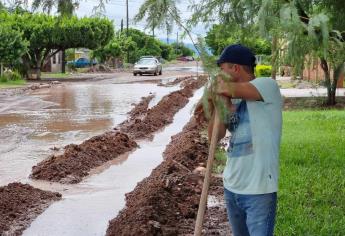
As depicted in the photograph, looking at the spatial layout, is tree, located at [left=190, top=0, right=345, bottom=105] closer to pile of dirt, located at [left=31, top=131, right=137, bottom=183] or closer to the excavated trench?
the excavated trench

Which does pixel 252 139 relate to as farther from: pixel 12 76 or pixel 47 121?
pixel 12 76

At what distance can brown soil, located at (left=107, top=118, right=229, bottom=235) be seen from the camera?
6.00 m

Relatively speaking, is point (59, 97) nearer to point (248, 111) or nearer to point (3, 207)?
point (3, 207)

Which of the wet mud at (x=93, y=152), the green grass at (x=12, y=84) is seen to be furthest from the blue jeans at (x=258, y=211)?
the green grass at (x=12, y=84)

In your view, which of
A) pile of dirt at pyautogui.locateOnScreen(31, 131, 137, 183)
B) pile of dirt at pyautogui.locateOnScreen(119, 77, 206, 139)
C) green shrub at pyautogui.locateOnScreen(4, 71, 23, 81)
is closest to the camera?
pile of dirt at pyautogui.locateOnScreen(31, 131, 137, 183)

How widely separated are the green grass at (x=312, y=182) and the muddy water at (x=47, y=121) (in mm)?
4134

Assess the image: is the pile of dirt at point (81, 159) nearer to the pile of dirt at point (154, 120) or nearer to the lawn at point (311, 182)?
the pile of dirt at point (154, 120)

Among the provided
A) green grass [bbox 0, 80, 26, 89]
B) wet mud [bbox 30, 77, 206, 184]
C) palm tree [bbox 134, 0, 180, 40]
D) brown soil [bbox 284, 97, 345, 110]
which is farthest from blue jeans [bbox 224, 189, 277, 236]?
green grass [bbox 0, 80, 26, 89]

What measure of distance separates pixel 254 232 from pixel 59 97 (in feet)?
78.3

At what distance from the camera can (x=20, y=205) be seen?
739cm

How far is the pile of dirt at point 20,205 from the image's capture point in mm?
6594

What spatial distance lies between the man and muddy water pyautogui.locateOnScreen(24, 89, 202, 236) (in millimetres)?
957

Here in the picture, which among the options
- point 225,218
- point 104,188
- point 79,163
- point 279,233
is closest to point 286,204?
point 225,218

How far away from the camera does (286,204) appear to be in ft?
22.4
